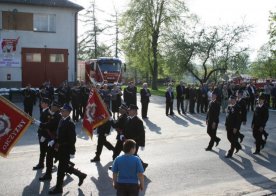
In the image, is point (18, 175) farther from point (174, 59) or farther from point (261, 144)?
point (174, 59)

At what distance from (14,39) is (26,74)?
2.84 meters

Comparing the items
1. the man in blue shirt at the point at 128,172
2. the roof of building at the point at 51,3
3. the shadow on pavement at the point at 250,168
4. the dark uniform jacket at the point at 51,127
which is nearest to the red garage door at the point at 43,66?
the roof of building at the point at 51,3

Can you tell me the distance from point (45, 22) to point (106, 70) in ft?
25.3

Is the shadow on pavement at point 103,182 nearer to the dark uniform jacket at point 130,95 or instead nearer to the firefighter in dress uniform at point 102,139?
the firefighter in dress uniform at point 102,139

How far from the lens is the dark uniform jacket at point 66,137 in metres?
8.88

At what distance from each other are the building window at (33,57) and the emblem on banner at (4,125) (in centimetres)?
2425

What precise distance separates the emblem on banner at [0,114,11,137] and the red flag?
2.41 meters

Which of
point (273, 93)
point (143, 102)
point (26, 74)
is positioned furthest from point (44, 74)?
point (273, 93)

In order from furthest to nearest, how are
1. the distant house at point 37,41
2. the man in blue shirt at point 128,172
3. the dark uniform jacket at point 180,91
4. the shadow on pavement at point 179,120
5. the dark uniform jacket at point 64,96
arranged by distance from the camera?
the distant house at point 37,41 < the dark uniform jacket at point 180,91 < the dark uniform jacket at point 64,96 < the shadow on pavement at point 179,120 < the man in blue shirt at point 128,172

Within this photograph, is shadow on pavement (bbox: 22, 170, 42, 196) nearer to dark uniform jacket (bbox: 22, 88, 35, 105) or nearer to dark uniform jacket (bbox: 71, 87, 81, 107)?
dark uniform jacket (bbox: 71, 87, 81, 107)

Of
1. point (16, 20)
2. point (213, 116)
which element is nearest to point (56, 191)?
point (213, 116)

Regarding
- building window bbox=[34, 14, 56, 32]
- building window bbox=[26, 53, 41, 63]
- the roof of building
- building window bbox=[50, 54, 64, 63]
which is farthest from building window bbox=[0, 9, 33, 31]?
building window bbox=[50, 54, 64, 63]

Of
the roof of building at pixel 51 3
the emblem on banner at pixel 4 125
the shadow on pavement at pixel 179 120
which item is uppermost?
the roof of building at pixel 51 3

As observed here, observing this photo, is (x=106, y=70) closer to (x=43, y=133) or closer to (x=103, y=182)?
(x=43, y=133)
